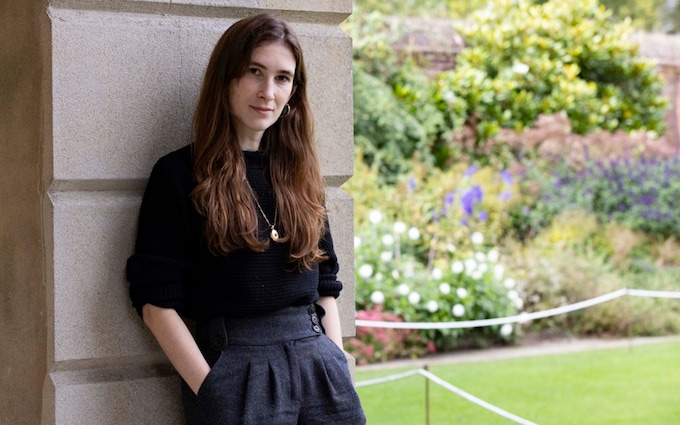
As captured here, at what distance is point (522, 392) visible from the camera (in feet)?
20.9

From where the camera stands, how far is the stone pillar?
238 cm

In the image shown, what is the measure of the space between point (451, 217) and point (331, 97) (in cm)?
627

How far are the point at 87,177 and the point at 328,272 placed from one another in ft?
2.28

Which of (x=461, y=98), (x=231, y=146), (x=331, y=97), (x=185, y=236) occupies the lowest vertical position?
(x=185, y=236)

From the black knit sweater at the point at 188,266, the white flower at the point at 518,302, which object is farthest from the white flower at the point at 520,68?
the black knit sweater at the point at 188,266

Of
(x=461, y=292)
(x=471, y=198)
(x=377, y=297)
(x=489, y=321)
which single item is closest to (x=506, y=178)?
(x=471, y=198)

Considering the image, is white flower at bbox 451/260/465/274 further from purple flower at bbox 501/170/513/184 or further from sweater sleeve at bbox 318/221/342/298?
sweater sleeve at bbox 318/221/342/298

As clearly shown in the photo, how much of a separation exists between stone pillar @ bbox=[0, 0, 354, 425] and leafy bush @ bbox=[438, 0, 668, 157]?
9.70 metres

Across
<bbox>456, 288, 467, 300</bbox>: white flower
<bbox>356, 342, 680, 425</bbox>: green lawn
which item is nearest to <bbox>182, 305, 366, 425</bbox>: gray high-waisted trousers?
<bbox>356, 342, 680, 425</bbox>: green lawn

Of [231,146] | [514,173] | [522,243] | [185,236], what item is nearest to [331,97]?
[231,146]

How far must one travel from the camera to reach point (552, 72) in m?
12.7

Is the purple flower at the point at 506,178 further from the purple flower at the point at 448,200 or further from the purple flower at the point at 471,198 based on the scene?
the purple flower at the point at 448,200

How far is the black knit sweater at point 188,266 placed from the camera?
2293 millimetres

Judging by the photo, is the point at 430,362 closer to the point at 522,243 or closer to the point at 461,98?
the point at 522,243
